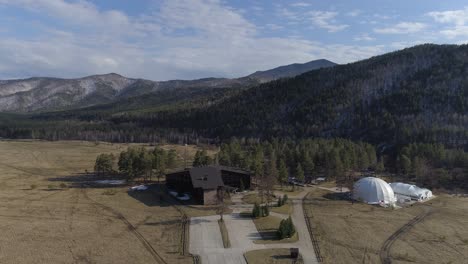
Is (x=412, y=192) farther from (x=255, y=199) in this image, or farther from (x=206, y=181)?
(x=206, y=181)

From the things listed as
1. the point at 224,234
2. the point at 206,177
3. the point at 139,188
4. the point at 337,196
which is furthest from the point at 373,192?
the point at 139,188

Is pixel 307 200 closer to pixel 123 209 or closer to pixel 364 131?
pixel 123 209

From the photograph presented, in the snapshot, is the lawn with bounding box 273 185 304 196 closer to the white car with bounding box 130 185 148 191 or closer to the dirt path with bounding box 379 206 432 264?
the dirt path with bounding box 379 206 432 264

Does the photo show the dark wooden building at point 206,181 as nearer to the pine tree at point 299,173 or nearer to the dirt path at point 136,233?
the pine tree at point 299,173

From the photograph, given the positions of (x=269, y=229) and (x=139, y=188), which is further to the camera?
A: (x=139, y=188)

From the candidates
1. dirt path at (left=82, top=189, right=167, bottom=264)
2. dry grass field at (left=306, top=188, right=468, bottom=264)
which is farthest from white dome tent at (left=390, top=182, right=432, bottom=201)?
dirt path at (left=82, top=189, right=167, bottom=264)
